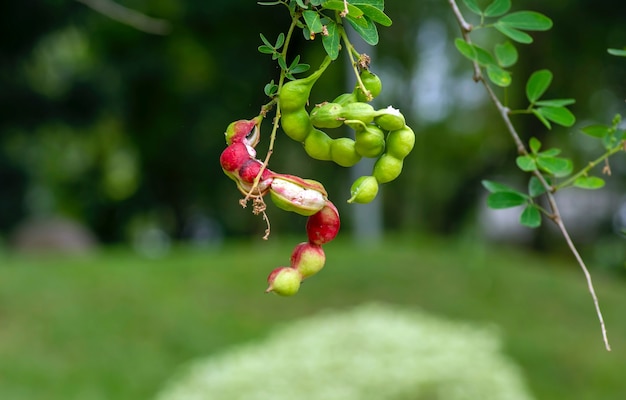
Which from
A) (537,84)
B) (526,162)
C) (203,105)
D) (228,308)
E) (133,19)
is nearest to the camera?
A: (526,162)

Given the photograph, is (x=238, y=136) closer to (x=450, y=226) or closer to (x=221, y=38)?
(x=221, y=38)

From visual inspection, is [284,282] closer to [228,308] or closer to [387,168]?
[387,168]

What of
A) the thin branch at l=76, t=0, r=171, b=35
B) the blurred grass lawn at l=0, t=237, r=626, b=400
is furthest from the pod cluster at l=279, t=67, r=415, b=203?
the blurred grass lawn at l=0, t=237, r=626, b=400

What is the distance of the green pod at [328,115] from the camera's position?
0.56 metres

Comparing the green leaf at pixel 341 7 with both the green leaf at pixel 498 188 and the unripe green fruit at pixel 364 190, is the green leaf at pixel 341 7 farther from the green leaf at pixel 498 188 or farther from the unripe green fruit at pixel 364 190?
the green leaf at pixel 498 188

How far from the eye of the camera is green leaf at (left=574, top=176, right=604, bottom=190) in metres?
0.77

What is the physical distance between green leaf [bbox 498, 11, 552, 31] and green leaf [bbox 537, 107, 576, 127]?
0.26ft

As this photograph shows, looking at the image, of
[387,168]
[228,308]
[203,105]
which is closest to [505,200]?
[387,168]

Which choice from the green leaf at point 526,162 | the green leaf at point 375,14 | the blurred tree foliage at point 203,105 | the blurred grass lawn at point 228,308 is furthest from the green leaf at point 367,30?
the blurred tree foliage at point 203,105

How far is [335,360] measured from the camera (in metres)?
3.09

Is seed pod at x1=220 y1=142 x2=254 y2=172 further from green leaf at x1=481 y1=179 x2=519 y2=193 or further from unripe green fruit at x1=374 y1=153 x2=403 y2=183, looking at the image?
green leaf at x1=481 y1=179 x2=519 y2=193

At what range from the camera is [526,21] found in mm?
804

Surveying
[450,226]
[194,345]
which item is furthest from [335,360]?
[450,226]

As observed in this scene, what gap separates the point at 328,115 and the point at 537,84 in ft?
1.22
